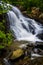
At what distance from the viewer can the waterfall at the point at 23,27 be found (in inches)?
517

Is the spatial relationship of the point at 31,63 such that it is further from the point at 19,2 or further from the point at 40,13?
the point at 19,2

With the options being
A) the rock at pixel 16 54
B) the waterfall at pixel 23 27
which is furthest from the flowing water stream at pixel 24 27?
the rock at pixel 16 54

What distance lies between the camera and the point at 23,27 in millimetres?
14148

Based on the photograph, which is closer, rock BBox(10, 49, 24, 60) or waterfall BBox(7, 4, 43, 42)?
rock BBox(10, 49, 24, 60)

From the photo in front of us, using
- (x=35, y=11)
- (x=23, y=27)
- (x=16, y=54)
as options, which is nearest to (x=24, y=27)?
(x=23, y=27)

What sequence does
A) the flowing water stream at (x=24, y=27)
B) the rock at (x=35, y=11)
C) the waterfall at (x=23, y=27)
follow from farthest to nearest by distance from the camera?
the rock at (x=35, y=11), the waterfall at (x=23, y=27), the flowing water stream at (x=24, y=27)

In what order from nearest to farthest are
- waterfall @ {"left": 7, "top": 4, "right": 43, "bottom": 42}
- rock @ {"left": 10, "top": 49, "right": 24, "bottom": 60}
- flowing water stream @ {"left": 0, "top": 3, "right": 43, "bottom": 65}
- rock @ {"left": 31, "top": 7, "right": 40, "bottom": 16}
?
rock @ {"left": 10, "top": 49, "right": 24, "bottom": 60} → flowing water stream @ {"left": 0, "top": 3, "right": 43, "bottom": 65} → waterfall @ {"left": 7, "top": 4, "right": 43, "bottom": 42} → rock @ {"left": 31, "top": 7, "right": 40, "bottom": 16}

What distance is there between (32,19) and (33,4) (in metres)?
2.44

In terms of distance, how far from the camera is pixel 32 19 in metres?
15.1

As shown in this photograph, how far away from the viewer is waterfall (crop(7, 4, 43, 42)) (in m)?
13.1

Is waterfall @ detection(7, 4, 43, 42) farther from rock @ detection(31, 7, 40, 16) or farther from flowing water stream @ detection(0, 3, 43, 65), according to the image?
rock @ detection(31, 7, 40, 16)

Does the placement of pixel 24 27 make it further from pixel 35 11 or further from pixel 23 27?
pixel 35 11

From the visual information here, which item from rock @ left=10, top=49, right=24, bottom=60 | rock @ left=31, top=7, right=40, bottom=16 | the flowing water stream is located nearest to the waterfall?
the flowing water stream

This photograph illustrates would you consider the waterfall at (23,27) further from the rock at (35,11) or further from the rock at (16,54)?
the rock at (16,54)
